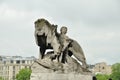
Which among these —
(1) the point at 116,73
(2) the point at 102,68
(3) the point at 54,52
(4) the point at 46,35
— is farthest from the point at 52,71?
(2) the point at 102,68

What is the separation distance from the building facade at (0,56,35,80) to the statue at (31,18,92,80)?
416 ft

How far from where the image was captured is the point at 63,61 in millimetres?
20391

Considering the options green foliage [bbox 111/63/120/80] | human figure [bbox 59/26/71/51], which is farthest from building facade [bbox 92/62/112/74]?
human figure [bbox 59/26/71/51]

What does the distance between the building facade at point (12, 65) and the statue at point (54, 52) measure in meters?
127

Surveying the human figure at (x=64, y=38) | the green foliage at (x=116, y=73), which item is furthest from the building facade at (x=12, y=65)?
the human figure at (x=64, y=38)

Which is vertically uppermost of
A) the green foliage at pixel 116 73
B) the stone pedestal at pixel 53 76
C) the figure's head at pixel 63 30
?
the green foliage at pixel 116 73

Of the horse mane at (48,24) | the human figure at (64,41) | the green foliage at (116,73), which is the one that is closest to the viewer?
the horse mane at (48,24)

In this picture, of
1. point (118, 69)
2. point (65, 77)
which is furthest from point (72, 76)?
point (118, 69)

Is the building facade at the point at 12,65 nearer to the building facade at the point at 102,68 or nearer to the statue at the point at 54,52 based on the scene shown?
the building facade at the point at 102,68

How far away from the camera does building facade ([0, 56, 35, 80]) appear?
150 metres

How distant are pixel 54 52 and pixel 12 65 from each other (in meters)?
132

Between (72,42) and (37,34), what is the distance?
1.83 metres

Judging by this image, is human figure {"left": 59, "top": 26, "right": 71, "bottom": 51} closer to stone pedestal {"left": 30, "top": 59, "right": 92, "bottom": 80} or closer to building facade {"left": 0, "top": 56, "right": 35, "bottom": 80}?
stone pedestal {"left": 30, "top": 59, "right": 92, "bottom": 80}

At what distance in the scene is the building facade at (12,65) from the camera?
150500 mm
